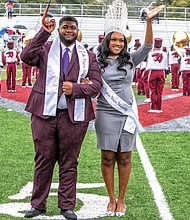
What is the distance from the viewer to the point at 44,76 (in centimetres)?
543

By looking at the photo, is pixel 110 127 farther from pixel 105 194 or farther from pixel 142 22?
pixel 142 22

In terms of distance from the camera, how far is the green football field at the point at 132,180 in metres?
5.85

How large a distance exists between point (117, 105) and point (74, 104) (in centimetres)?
45

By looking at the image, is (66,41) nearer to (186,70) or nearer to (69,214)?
(69,214)

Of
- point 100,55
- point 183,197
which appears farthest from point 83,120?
point 183,197

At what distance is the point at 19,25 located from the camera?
4541 cm

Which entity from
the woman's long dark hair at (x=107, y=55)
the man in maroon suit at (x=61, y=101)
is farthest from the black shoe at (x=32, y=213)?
the woman's long dark hair at (x=107, y=55)

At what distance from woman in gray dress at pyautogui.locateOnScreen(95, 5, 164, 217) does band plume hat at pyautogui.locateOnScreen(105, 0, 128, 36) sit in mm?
74

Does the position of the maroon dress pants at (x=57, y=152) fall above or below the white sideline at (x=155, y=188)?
above

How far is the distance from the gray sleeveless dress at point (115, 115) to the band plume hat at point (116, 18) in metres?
0.29

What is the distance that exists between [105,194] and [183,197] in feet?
2.59

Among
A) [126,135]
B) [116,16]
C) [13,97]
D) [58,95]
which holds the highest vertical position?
[116,16]

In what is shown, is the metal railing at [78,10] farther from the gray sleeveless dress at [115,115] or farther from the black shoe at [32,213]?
the black shoe at [32,213]

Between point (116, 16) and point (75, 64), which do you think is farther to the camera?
point (116, 16)
